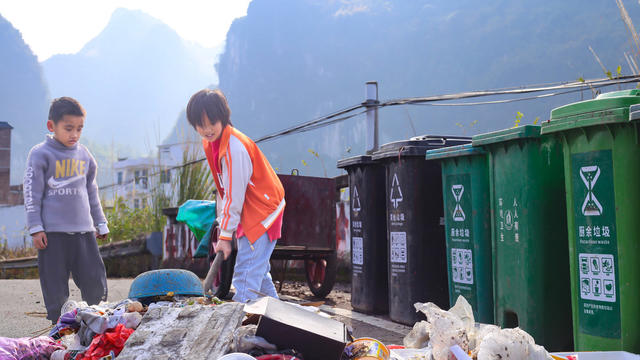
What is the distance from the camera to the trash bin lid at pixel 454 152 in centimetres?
486

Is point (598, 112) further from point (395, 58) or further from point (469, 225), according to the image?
point (395, 58)

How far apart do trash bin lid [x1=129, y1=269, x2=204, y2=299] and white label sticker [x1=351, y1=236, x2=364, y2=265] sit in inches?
96.2

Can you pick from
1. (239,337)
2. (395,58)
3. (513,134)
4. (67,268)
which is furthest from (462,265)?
(395,58)

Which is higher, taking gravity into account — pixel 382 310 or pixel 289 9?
pixel 289 9

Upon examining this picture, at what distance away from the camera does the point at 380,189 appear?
6.45 metres

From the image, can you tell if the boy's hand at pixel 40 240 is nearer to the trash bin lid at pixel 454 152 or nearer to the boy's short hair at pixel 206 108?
the boy's short hair at pixel 206 108

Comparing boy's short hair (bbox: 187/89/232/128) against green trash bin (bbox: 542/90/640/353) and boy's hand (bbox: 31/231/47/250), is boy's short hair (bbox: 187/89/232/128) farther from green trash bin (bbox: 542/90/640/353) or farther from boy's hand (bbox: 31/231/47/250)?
green trash bin (bbox: 542/90/640/353)

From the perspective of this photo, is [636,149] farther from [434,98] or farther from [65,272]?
[434,98]

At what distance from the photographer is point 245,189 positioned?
15.6 feet

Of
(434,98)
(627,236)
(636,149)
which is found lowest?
(627,236)

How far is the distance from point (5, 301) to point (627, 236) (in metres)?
7.41

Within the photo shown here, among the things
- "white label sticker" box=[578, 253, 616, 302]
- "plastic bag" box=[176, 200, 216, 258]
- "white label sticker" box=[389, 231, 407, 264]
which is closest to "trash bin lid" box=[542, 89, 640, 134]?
"white label sticker" box=[578, 253, 616, 302]

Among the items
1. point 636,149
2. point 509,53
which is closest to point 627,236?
point 636,149

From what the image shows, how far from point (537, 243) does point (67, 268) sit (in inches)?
144
